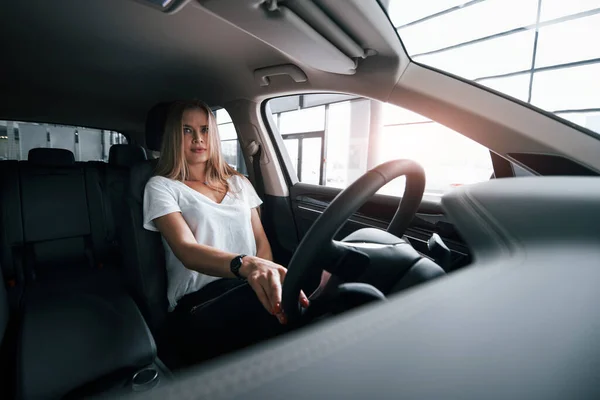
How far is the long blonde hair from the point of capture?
1.42 m

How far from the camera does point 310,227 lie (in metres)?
0.79

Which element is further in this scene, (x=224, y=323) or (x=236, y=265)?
(x=224, y=323)

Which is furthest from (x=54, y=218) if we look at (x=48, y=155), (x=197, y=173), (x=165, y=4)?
(x=165, y=4)

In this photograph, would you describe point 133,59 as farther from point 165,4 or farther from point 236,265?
point 236,265

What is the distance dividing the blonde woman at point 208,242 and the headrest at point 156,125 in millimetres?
86

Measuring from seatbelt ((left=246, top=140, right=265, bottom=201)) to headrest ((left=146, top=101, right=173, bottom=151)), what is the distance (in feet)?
2.86

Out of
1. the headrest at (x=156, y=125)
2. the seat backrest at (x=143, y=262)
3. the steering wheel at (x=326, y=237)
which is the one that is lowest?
the seat backrest at (x=143, y=262)

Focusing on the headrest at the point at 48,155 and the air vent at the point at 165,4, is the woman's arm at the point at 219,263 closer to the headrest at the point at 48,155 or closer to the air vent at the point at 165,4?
the air vent at the point at 165,4

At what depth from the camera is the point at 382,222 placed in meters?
1.59

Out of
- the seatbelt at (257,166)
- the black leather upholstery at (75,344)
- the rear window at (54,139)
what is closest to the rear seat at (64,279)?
the black leather upholstery at (75,344)

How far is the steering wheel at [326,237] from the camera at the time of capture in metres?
0.64

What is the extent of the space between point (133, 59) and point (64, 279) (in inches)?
53.8

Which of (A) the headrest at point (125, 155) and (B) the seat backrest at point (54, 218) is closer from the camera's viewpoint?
(B) the seat backrest at point (54, 218)

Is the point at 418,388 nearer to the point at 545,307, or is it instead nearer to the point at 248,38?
the point at 545,307
